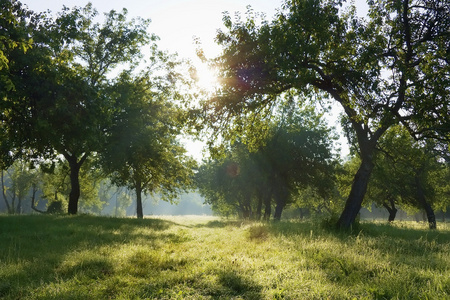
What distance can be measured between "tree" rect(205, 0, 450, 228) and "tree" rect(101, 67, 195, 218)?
5.74m

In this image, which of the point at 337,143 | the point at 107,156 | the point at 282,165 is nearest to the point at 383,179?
the point at 337,143

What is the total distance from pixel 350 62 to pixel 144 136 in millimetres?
15304

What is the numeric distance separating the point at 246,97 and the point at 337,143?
66.2ft

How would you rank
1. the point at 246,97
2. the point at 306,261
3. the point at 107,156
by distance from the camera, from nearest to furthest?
the point at 306,261 < the point at 246,97 < the point at 107,156

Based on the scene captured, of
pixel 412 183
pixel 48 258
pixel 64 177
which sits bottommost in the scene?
pixel 48 258

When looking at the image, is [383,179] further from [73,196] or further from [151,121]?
[73,196]

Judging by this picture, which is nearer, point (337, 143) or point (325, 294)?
point (325, 294)

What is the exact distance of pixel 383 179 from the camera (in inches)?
1163

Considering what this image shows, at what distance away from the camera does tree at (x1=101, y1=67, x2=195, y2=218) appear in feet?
70.6

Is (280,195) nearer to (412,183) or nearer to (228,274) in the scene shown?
(412,183)

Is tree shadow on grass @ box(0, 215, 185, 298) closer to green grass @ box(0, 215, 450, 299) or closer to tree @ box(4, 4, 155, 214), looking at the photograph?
green grass @ box(0, 215, 450, 299)

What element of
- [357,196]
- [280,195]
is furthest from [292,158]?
[357,196]

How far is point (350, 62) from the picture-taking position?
1287 cm

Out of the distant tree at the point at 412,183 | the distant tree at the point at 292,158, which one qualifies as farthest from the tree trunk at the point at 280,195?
the distant tree at the point at 412,183
